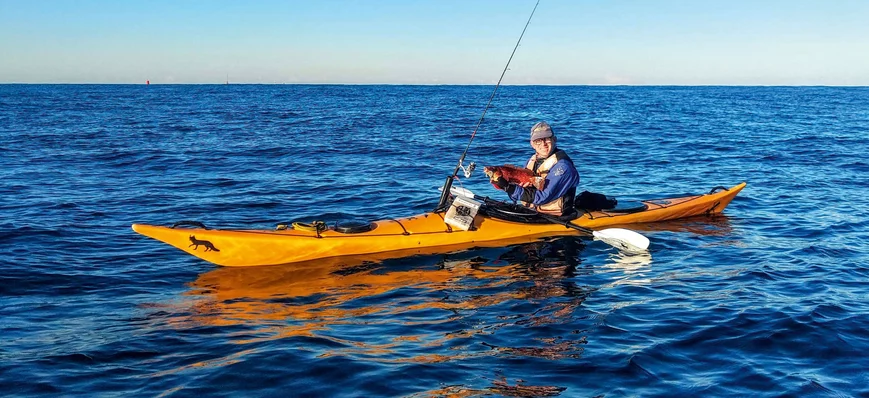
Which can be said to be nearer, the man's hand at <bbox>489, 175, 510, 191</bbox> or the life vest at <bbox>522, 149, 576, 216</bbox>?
the man's hand at <bbox>489, 175, 510, 191</bbox>

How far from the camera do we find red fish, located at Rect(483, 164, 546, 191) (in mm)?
8859

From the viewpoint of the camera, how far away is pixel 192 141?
23.0 metres

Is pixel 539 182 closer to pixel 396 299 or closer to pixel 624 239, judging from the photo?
pixel 624 239

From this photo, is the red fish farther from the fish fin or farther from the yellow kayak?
the yellow kayak

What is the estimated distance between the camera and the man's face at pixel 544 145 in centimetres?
908

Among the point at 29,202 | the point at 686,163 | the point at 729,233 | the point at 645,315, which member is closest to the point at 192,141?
the point at 29,202

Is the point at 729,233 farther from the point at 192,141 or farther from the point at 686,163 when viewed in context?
the point at 192,141

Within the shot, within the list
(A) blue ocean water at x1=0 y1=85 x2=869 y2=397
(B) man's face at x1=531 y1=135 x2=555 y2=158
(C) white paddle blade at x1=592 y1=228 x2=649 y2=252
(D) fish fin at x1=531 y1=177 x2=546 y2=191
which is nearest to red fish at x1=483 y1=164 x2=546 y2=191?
(D) fish fin at x1=531 y1=177 x2=546 y2=191

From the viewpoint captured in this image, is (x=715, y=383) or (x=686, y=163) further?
(x=686, y=163)

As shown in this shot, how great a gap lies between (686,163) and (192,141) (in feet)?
49.4

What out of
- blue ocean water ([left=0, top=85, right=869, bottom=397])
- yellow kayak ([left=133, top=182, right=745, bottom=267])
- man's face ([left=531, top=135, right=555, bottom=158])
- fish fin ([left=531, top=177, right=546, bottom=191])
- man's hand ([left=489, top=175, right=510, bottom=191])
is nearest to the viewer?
blue ocean water ([left=0, top=85, right=869, bottom=397])

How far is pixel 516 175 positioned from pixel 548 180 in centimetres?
47

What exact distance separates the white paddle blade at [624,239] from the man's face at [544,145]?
1202 mm

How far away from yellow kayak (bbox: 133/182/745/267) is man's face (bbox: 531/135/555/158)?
0.97 m
